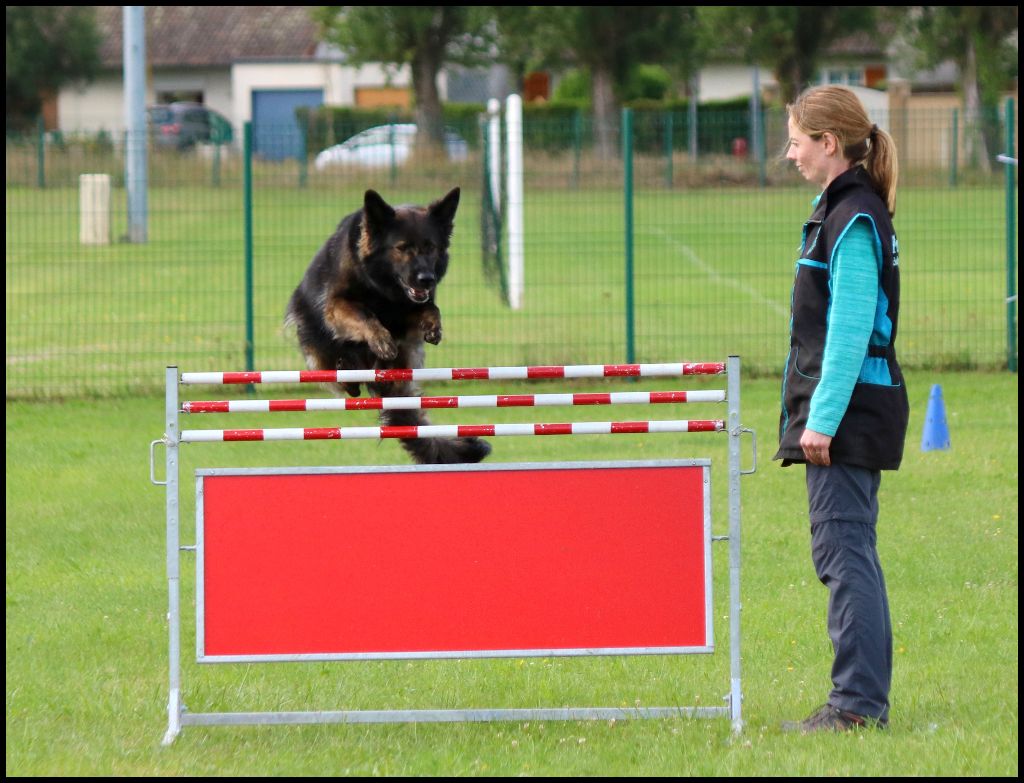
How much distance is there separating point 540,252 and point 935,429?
5.62m

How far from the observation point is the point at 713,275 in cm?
1522

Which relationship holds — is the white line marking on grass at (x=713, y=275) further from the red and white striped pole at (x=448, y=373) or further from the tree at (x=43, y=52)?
the tree at (x=43, y=52)

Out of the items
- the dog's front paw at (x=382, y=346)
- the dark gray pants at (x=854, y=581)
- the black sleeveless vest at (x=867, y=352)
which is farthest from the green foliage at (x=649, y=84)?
the dark gray pants at (x=854, y=581)

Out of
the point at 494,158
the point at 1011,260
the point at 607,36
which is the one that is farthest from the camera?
the point at 607,36

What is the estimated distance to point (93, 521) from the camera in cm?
833

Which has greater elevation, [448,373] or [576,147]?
[576,147]

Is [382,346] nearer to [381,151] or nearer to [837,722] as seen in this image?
[837,722]

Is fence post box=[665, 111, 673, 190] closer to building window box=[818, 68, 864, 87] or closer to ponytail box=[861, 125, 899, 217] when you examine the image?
ponytail box=[861, 125, 899, 217]

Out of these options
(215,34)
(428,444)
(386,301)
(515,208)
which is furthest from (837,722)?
(215,34)

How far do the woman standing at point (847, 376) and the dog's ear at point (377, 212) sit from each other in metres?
1.81

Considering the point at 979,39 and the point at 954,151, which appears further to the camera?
the point at 979,39

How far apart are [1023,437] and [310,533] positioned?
23.2 feet

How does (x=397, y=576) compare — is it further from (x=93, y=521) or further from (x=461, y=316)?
(x=461, y=316)

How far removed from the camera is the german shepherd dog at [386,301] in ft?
18.7
